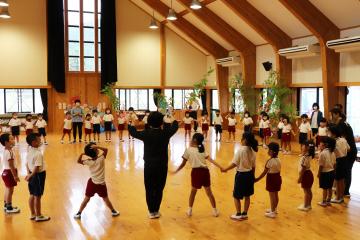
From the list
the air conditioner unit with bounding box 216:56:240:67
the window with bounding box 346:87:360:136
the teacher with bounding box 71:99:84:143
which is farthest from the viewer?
the air conditioner unit with bounding box 216:56:240:67

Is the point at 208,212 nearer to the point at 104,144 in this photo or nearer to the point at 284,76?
the point at 104,144

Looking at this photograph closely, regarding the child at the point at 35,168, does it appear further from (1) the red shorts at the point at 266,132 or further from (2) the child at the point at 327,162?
(1) the red shorts at the point at 266,132

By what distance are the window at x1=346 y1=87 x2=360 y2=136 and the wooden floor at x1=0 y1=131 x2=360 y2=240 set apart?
12.8ft

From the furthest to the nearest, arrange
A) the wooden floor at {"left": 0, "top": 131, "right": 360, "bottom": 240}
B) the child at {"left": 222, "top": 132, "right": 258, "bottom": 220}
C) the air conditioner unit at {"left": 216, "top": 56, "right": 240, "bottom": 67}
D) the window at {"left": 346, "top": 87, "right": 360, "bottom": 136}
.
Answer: the air conditioner unit at {"left": 216, "top": 56, "right": 240, "bottom": 67}, the window at {"left": 346, "top": 87, "right": 360, "bottom": 136}, the child at {"left": 222, "top": 132, "right": 258, "bottom": 220}, the wooden floor at {"left": 0, "top": 131, "right": 360, "bottom": 240}

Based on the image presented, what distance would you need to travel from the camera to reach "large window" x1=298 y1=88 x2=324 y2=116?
1295cm

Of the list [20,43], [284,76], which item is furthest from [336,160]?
[20,43]

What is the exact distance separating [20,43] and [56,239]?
13441 mm

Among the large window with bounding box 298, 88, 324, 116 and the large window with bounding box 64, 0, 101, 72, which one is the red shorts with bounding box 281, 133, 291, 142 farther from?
the large window with bounding box 64, 0, 101, 72

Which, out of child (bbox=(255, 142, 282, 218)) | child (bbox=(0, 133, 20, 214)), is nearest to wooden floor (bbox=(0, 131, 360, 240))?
child (bbox=(0, 133, 20, 214))

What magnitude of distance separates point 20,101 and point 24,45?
2.31m

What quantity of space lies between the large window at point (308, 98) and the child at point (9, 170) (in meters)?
10.2

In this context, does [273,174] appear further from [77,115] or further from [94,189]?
[77,115]

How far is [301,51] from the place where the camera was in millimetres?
12188

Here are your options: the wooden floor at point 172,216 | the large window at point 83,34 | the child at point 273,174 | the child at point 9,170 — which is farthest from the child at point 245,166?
the large window at point 83,34
